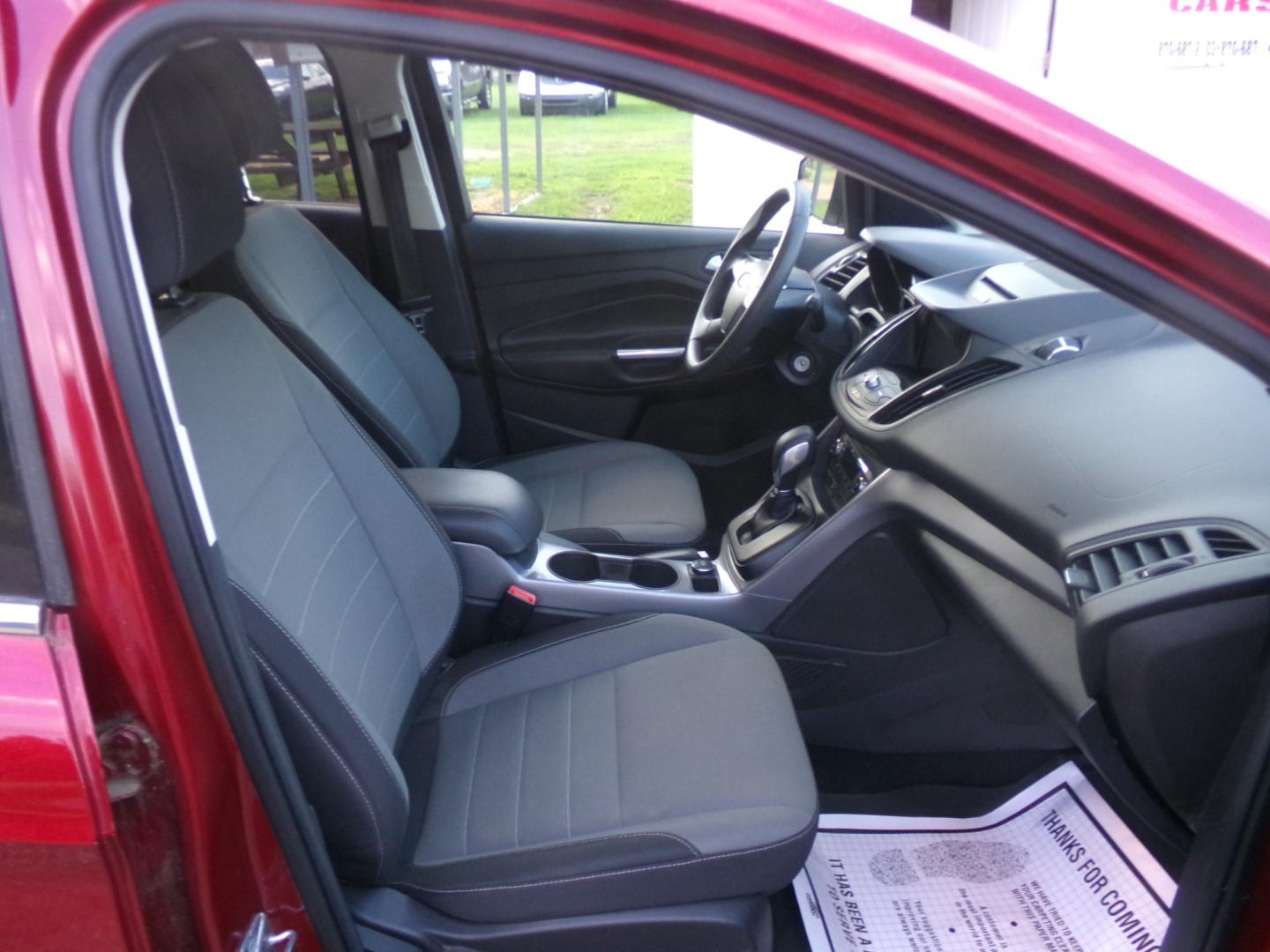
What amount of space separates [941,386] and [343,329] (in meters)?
1.28

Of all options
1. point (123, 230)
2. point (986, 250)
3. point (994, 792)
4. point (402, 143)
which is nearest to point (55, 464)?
point (123, 230)

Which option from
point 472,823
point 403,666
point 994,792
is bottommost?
point 994,792

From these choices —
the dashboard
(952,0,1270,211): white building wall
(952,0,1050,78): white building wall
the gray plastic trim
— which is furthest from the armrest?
(952,0,1050,78): white building wall

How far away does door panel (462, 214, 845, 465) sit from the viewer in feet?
9.86

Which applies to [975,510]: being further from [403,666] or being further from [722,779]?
[403,666]

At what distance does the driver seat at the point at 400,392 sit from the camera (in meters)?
2.09

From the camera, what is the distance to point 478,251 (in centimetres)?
307

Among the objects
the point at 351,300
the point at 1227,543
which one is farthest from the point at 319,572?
the point at 351,300

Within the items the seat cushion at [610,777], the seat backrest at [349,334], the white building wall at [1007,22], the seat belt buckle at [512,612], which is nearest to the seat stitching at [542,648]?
the seat cushion at [610,777]

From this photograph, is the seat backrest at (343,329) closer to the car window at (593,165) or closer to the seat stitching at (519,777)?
the car window at (593,165)

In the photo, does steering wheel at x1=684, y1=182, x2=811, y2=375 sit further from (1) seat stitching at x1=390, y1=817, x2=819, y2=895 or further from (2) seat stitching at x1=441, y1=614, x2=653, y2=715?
(1) seat stitching at x1=390, y1=817, x2=819, y2=895

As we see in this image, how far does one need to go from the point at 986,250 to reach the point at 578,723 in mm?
1279

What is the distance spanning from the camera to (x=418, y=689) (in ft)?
5.29

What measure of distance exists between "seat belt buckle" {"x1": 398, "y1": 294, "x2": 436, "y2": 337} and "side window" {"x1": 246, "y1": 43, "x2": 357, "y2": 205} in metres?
0.32
